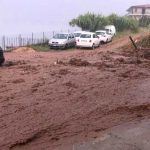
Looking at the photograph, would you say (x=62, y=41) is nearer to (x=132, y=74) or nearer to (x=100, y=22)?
(x=100, y=22)

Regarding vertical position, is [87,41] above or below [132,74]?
above

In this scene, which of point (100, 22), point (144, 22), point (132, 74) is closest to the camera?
point (132, 74)

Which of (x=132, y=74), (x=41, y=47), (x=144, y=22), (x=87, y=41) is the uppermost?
(x=144, y=22)

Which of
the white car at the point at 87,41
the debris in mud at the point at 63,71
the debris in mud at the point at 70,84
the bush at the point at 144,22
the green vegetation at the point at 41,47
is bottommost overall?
the green vegetation at the point at 41,47

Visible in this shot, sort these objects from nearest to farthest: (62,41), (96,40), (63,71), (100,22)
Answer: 1. (63,71)
2. (62,41)
3. (96,40)
4. (100,22)

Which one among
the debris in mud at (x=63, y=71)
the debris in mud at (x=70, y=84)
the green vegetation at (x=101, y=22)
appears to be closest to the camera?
the debris in mud at (x=70, y=84)

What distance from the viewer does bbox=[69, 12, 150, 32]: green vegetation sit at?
5925 cm

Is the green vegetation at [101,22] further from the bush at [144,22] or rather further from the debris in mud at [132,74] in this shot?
the debris in mud at [132,74]

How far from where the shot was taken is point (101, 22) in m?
60.8

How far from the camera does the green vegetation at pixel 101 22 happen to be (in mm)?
59250

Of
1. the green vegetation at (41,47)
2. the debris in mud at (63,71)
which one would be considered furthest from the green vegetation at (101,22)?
the debris in mud at (63,71)

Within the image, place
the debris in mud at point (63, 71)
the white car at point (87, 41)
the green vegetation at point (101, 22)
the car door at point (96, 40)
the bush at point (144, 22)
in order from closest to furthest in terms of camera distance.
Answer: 1. the debris in mud at point (63, 71)
2. the white car at point (87, 41)
3. the car door at point (96, 40)
4. the green vegetation at point (101, 22)
5. the bush at point (144, 22)

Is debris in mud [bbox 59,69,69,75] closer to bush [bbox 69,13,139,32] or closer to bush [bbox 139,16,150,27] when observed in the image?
bush [bbox 69,13,139,32]

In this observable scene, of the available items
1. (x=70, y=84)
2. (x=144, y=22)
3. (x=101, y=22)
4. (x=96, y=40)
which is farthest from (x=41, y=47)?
(x=144, y=22)
